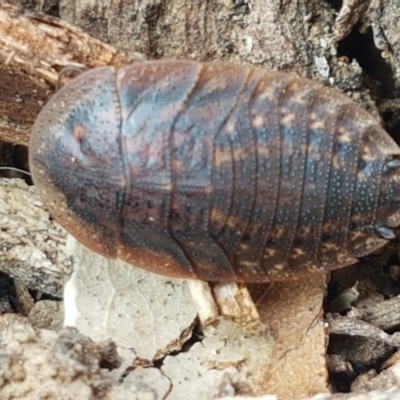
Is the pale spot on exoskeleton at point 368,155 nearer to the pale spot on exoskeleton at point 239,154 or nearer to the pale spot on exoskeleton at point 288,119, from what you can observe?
the pale spot on exoskeleton at point 288,119

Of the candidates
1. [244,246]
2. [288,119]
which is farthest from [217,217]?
[288,119]

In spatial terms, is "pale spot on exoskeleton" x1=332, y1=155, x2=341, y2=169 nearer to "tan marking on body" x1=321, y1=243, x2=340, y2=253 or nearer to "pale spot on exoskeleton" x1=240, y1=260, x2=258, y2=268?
"tan marking on body" x1=321, y1=243, x2=340, y2=253

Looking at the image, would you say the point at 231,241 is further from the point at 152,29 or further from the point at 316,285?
the point at 152,29

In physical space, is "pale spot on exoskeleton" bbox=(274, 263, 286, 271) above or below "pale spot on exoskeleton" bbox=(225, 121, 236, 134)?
below

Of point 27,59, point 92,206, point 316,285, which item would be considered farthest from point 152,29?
point 316,285

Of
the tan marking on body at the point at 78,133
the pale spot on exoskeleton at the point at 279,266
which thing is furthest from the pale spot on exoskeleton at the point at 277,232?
the tan marking on body at the point at 78,133

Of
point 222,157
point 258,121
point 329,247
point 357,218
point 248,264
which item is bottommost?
point 248,264

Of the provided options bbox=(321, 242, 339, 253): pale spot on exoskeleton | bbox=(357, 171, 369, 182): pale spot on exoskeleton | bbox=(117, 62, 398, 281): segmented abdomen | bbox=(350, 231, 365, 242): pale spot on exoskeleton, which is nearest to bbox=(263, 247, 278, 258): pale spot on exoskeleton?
bbox=(117, 62, 398, 281): segmented abdomen

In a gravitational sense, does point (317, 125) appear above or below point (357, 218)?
above

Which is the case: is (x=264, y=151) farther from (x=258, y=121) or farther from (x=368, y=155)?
(x=368, y=155)
